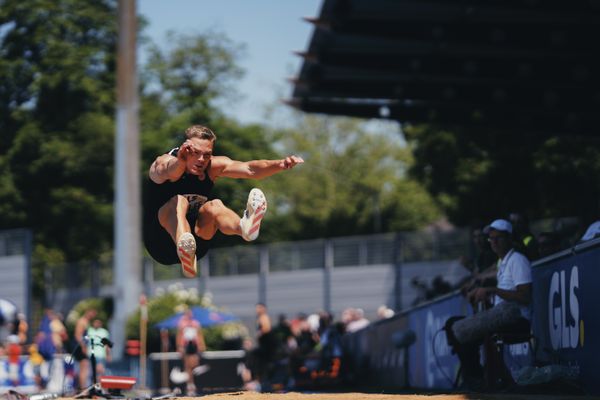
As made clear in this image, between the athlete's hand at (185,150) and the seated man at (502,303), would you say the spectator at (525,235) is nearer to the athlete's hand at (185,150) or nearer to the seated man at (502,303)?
the seated man at (502,303)

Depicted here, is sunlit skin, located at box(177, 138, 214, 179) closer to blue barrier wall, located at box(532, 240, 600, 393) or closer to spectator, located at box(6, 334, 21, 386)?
blue barrier wall, located at box(532, 240, 600, 393)

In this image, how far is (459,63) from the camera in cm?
2500

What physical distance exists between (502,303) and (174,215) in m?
3.20

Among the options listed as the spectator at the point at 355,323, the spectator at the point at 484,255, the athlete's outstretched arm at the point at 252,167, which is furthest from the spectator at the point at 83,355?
the athlete's outstretched arm at the point at 252,167

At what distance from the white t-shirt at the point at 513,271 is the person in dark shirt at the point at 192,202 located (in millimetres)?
2247

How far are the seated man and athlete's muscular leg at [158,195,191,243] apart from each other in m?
2.81

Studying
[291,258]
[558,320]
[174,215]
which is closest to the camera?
[558,320]

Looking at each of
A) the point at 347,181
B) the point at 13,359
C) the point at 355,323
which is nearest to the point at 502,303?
the point at 355,323

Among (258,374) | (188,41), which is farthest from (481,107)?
(188,41)

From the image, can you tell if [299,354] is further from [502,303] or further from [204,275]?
[204,275]

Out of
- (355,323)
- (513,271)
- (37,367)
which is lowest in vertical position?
(37,367)

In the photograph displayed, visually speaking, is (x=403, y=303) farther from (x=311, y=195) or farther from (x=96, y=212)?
(x=311, y=195)

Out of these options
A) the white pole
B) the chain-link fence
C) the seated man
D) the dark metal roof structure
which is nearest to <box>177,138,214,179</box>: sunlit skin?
the seated man

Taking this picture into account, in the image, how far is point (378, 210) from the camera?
76250 millimetres
